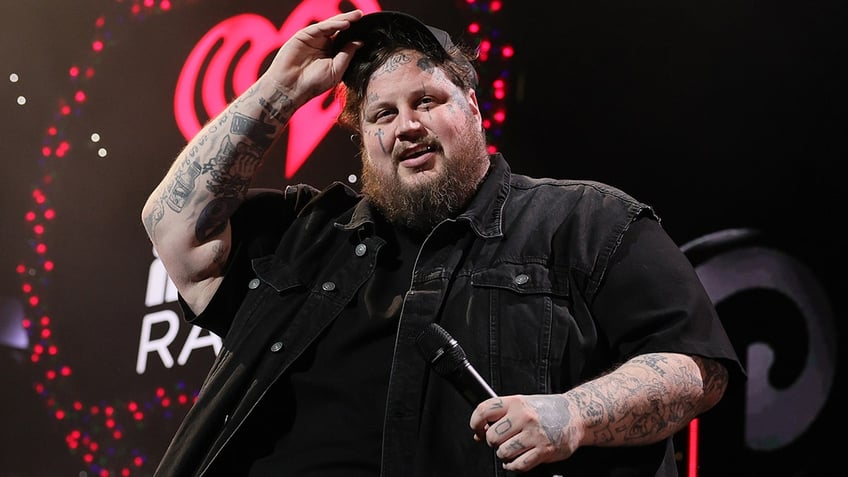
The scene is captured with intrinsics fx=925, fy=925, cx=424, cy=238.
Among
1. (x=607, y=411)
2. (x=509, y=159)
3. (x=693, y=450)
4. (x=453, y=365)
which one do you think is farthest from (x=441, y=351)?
(x=509, y=159)

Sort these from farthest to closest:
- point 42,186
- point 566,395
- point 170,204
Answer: point 42,186 < point 170,204 < point 566,395

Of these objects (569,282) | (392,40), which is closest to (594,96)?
(392,40)

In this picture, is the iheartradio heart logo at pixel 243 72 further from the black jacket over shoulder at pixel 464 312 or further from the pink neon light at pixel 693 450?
the pink neon light at pixel 693 450

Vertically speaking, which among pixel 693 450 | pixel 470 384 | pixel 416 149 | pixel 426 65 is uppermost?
pixel 426 65

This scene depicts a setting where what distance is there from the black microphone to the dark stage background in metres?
0.80

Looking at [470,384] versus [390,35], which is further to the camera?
[390,35]

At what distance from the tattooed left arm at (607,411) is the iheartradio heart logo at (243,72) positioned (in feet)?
4.53

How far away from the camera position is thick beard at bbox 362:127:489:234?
1.57 meters

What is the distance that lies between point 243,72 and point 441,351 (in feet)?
5.50

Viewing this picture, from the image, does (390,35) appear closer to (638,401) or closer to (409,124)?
(409,124)

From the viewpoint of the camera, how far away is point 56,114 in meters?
2.90

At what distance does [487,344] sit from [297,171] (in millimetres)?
1213

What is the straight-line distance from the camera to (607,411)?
1182 mm

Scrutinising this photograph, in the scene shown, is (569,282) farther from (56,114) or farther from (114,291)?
(56,114)
